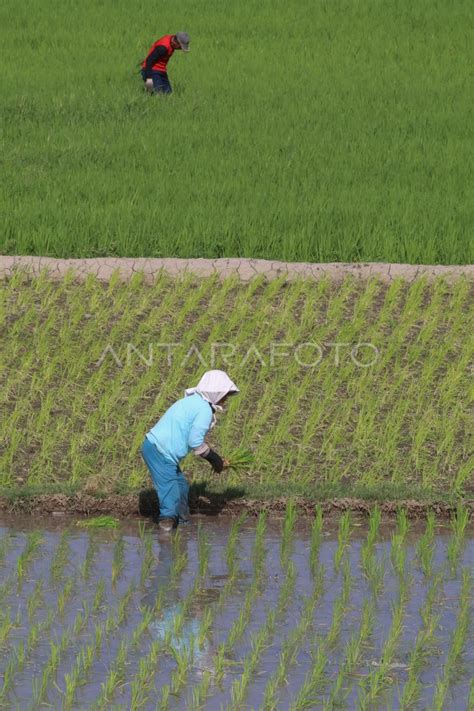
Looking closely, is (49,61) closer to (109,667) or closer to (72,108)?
(72,108)

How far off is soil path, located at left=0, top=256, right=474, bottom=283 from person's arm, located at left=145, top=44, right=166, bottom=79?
5359 millimetres

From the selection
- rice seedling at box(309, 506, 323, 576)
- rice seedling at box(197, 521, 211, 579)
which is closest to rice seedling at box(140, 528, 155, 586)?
rice seedling at box(197, 521, 211, 579)

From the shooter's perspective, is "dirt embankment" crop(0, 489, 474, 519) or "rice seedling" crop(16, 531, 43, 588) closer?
"rice seedling" crop(16, 531, 43, 588)

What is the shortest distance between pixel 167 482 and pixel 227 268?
13.8 ft

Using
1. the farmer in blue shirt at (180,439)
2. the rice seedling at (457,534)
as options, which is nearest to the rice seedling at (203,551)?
the farmer in blue shirt at (180,439)

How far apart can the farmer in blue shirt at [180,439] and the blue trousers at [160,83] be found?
1036 centimetres

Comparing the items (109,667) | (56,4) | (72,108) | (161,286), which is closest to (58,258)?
(161,286)

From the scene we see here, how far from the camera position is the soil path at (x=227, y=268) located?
39.0 feet

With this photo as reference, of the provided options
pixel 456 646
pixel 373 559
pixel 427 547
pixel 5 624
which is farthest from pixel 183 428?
pixel 456 646

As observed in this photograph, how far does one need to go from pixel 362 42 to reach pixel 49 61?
4288mm

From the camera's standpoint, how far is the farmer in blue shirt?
311 inches

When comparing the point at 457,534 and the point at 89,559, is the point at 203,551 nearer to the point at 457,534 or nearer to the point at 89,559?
the point at 89,559

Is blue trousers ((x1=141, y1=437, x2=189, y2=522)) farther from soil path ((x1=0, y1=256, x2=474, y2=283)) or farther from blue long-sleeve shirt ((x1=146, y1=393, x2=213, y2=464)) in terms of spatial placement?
soil path ((x1=0, y1=256, x2=474, y2=283))

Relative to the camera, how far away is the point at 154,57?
17.1 metres
